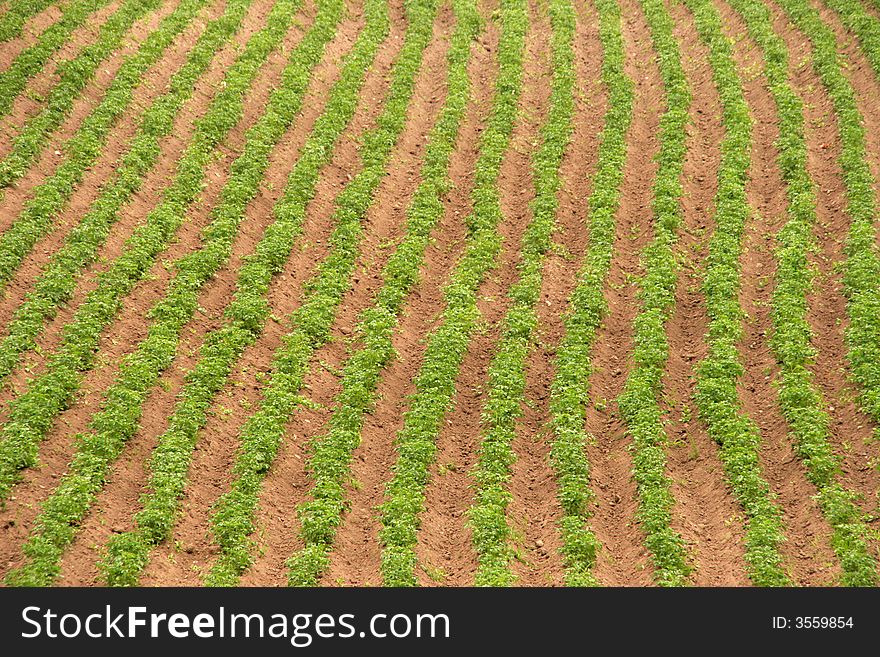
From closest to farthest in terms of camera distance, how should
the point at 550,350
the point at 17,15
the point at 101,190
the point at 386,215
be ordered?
1. the point at 550,350
2. the point at 101,190
3. the point at 386,215
4. the point at 17,15

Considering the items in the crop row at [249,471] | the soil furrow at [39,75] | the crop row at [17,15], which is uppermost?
the crop row at [17,15]

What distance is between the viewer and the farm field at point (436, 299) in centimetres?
1358

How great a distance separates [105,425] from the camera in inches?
575

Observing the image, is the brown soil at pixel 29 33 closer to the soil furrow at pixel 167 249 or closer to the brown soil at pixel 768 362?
the soil furrow at pixel 167 249

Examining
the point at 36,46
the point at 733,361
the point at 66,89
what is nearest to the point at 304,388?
the point at 733,361

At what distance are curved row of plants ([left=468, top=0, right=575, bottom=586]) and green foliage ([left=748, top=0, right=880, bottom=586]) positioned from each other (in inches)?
194

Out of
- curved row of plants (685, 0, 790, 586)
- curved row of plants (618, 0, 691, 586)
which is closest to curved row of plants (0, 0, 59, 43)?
curved row of plants (618, 0, 691, 586)

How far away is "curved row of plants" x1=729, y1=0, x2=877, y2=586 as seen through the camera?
13.2 meters

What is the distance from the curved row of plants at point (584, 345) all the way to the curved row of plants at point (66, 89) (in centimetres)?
1183

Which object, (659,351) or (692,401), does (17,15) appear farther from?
(692,401)

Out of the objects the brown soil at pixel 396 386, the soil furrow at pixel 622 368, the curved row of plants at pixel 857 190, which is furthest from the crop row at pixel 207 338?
the curved row of plants at pixel 857 190

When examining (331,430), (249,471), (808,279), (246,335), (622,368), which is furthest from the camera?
(808,279)

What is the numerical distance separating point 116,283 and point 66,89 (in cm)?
754
